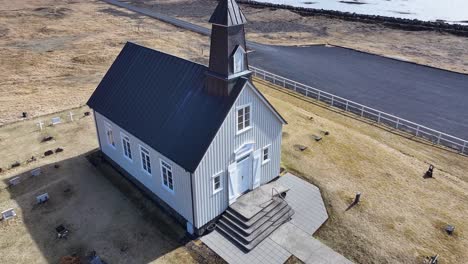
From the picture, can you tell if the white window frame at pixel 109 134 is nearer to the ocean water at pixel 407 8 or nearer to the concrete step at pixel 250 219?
Answer: the concrete step at pixel 250 219

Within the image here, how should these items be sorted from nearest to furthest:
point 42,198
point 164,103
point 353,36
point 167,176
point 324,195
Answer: point 167,176, point 164,103, point 42,198, point 324,195, point 353,36

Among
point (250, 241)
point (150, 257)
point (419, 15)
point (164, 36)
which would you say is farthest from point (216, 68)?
point (419, 15)

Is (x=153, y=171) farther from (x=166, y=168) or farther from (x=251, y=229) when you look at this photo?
(x=251, y=229)

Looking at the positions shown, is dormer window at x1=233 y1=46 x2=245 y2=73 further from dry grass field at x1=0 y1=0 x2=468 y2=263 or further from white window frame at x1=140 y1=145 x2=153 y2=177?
dry grass field at x1=0 y1=0 x2=468 y2=263

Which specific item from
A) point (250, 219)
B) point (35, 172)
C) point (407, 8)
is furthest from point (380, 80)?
point (407, 8)

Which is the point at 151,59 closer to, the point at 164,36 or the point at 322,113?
the point at 322,113

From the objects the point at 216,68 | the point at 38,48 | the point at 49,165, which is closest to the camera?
the point at 216,68
